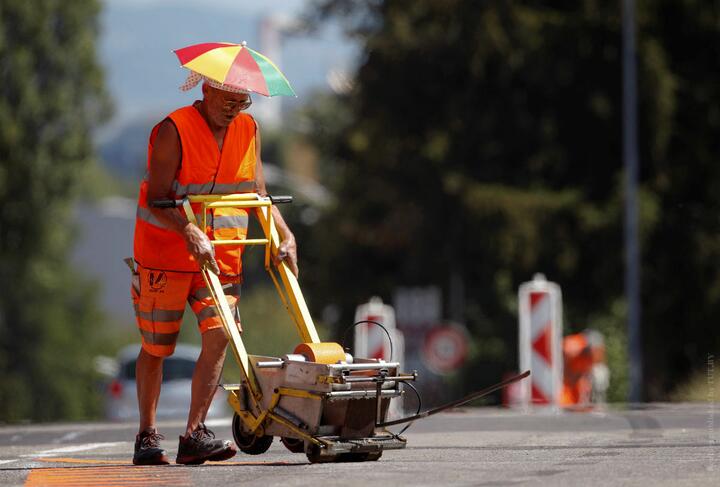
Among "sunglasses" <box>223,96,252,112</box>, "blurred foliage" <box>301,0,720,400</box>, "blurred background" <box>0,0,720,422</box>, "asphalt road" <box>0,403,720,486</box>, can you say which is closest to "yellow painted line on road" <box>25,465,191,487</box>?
"asphalt road" <box>0,403,720,486</box>

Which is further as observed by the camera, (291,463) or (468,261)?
(468,261)

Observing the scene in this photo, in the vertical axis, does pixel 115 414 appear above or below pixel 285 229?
below

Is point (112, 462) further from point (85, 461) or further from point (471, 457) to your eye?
point (471, 457)

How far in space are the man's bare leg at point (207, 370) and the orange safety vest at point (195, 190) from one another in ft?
1.09

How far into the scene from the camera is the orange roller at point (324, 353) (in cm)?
855

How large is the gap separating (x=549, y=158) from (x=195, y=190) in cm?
2636

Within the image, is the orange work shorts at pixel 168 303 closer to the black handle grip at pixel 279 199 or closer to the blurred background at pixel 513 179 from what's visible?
the black handle grip at pixel 279 199

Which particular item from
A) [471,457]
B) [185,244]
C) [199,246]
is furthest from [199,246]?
[471,457]

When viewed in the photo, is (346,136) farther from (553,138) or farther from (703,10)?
(703,10)

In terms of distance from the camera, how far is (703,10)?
34156 mm

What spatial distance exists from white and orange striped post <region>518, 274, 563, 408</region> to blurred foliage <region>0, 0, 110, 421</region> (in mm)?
27699

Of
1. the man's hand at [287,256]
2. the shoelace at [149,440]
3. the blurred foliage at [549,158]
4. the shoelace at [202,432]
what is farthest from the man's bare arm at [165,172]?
the blurred foliage at [549,158]

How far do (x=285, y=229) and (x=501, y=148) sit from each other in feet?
87.2

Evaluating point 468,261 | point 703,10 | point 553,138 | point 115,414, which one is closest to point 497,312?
point 468,261
